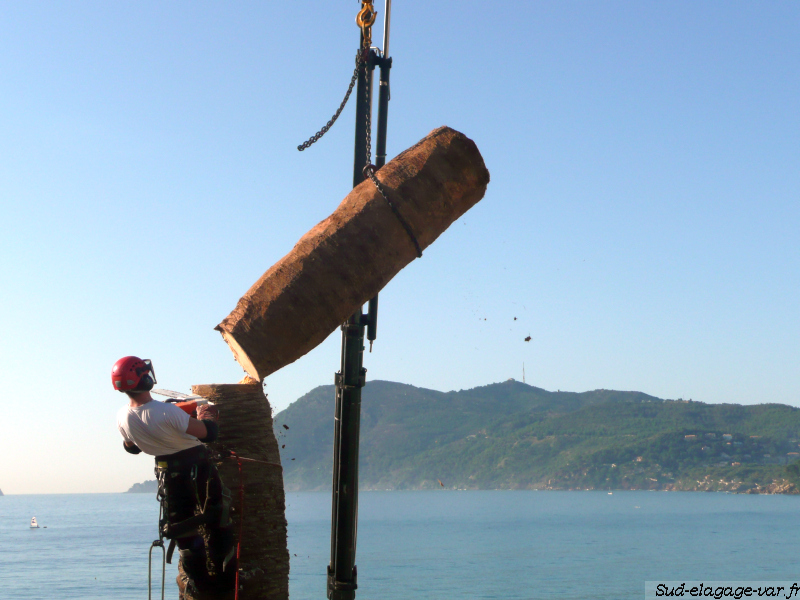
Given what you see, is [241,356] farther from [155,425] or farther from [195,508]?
[195,508]

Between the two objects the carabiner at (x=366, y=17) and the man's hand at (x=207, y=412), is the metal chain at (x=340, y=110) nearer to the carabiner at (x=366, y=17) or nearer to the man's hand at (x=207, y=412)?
the carabiner at (x=366, y=17)

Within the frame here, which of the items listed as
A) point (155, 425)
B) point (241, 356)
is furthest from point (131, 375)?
point (241, 356)

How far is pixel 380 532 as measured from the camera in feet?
491

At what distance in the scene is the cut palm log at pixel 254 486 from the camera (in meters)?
5.98

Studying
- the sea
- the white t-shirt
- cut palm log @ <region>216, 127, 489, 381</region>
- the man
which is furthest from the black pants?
the sea

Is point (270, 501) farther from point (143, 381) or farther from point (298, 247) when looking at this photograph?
point (298, 247)

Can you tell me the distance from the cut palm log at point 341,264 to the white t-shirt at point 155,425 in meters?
0.81

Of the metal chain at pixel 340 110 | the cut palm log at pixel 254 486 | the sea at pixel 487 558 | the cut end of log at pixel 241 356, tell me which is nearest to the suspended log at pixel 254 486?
the cut palm log at pixel 254 486

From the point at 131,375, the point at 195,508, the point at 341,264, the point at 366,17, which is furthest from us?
the point at 366,17

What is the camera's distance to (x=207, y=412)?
224 inches

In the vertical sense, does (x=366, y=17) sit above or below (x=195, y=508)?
above

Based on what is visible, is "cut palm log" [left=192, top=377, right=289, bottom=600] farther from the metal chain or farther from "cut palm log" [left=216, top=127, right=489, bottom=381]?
the metal chain

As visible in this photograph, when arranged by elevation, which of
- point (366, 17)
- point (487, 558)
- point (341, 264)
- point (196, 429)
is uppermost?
point (366, 17)

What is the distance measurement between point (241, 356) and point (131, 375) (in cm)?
107
